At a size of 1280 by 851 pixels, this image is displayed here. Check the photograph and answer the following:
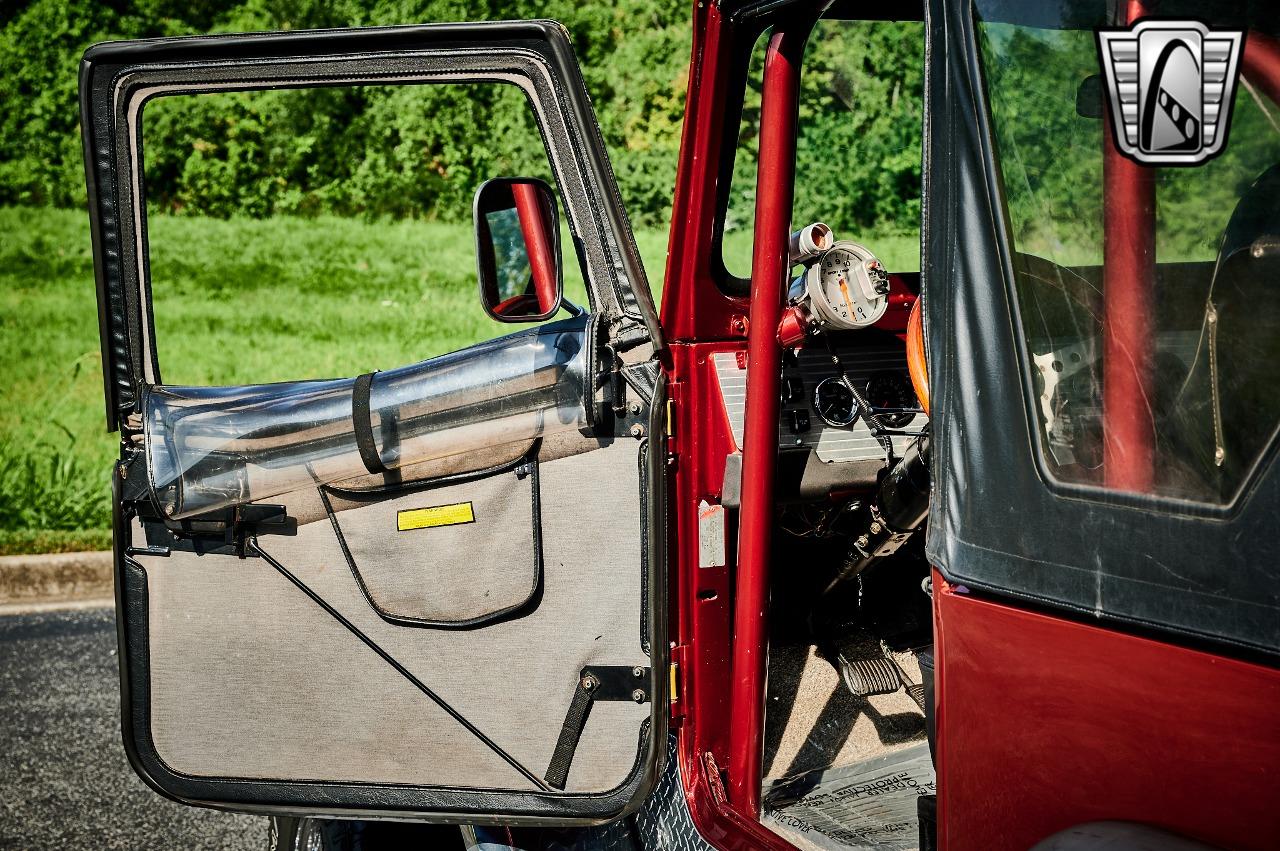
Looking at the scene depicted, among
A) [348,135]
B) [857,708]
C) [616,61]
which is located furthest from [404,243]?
[857,708]

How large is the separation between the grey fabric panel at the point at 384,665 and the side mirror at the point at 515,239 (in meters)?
0.30

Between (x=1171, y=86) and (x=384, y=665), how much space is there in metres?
1.59

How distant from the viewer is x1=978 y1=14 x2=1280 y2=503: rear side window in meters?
1.25

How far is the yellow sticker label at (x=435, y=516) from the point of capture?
203 centimetres

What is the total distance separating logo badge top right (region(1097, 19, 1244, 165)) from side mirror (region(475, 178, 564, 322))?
3.16ft

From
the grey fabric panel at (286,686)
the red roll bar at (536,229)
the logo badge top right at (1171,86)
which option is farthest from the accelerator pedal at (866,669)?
the logo badge top right at (1171,86)

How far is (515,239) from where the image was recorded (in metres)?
2.07

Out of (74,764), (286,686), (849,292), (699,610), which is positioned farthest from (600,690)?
(74,764)

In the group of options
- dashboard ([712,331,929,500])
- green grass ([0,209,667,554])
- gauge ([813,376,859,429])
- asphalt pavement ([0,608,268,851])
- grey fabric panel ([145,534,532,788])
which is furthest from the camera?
green grass ([0,209,667,554])

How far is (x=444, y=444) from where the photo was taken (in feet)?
6.61

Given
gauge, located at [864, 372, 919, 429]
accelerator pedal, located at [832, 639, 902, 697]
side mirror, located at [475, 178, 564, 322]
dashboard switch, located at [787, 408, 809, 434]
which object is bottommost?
accelerator pedal, located at [832, 639, 902, 697]

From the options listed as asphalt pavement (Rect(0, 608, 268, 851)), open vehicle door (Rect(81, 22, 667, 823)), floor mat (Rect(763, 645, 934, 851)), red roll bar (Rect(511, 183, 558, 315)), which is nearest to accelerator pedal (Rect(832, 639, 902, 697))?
floor mat (Rect(763, 645, 934, 851))

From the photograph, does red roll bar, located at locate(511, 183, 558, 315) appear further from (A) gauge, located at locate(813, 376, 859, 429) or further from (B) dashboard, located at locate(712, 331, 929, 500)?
(A) gauge, located at locate(813, 376, 859, 429)

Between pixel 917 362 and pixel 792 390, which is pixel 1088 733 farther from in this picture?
pixel 792 390
